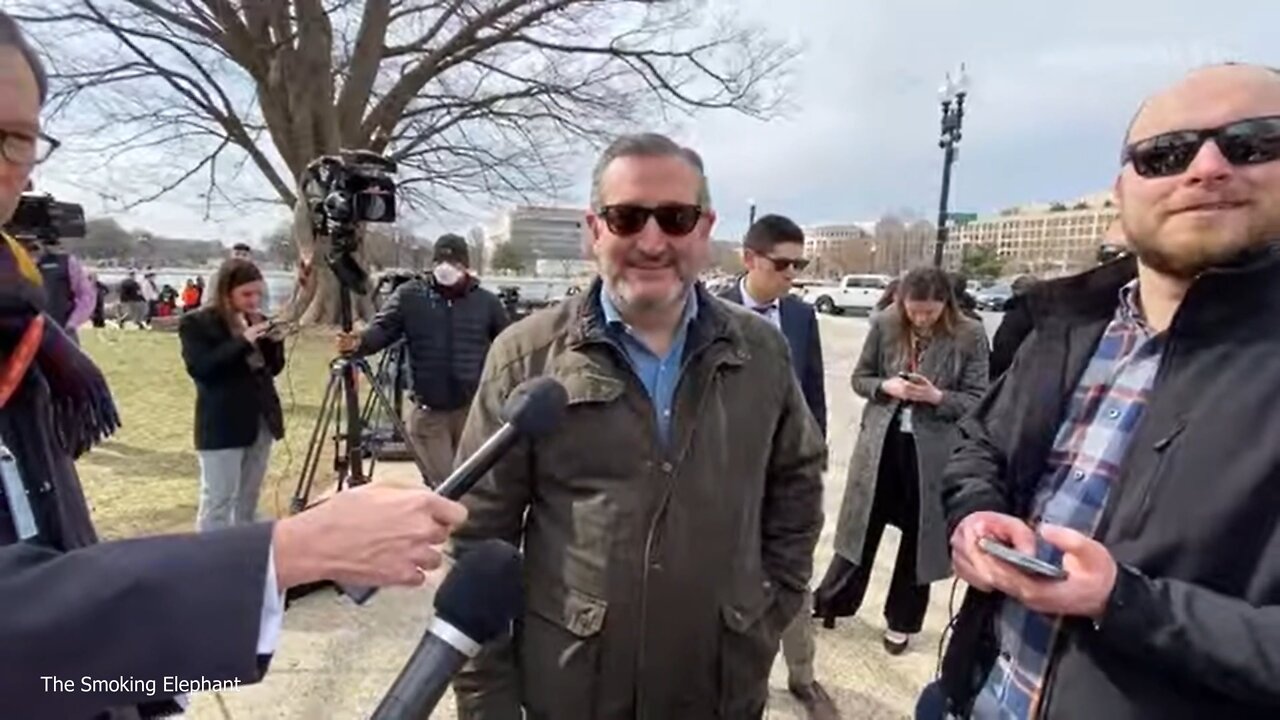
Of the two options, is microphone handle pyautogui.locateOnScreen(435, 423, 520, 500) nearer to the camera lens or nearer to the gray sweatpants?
the camera lens

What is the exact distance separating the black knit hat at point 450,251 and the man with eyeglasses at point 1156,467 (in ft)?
14.7

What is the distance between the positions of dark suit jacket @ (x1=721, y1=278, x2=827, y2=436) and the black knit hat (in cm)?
250

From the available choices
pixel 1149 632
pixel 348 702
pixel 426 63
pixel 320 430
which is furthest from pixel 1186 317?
pixel 426 63

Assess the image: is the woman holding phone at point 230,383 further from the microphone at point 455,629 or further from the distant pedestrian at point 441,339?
the microphone at point 455,629

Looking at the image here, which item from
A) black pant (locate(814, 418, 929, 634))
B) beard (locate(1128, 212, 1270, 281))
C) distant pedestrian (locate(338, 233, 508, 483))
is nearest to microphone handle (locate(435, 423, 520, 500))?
beard (locate(1128, 212, 1270, 281))

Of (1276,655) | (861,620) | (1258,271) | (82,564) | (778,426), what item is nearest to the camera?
(82,564)

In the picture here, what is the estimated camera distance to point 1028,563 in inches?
47.3

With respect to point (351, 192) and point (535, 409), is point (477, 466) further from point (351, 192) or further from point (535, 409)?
point (351, 192)

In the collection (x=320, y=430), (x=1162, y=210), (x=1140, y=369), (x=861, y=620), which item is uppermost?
(x=1162, y=210)

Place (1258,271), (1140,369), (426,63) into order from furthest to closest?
1. (426,63)
2. (1140,369)
3. (1258,271)

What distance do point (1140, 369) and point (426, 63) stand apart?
19.2 metres

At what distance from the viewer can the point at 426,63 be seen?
60.6 ft

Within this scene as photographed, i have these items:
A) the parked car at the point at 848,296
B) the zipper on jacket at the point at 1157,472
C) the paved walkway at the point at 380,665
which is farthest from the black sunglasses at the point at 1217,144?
the parked car at the point at 848,296

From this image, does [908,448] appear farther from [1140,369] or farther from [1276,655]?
[1276,655]
